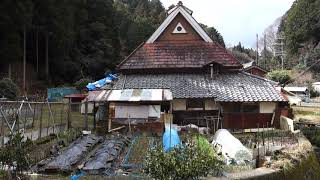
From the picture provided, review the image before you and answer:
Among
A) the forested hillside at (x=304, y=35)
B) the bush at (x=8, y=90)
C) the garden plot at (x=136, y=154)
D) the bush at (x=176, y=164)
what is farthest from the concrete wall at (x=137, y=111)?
the forested hillside at (x=304, y=35)

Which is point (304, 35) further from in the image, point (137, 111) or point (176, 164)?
point (176, 164)

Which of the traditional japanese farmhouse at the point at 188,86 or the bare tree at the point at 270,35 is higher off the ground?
the bare tree at the point at 270,35

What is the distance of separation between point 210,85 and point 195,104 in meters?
1.38

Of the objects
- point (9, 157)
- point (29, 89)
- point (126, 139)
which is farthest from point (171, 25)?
point (29, 89)

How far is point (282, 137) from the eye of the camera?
58.5ft

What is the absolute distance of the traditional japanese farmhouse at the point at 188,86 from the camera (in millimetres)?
20906

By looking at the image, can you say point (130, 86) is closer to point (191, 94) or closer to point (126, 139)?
point (191, 94)

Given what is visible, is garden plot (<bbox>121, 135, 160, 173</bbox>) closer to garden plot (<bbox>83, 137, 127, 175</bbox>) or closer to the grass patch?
garden plot (<bbox>83, 137, 127, 175</bbox>)

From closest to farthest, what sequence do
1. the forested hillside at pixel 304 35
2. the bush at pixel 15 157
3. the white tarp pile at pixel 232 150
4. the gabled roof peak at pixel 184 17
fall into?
the bush at pixel 15 157 < the white tarp pile at pixel 232 150 < the gabled roof peak at pixel 184 17 < the forested hillside at pixel 304 35

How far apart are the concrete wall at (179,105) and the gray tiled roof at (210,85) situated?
19.9 inches

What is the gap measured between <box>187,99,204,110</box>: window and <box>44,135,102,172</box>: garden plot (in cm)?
565

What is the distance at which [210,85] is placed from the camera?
22406 mm

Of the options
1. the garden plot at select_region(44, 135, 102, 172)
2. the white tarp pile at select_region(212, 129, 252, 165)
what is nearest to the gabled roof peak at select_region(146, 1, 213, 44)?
the garden plot at select_region(44, 135, 102, 172)

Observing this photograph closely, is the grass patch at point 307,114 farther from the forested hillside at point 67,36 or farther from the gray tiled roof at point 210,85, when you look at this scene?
the forested hillside at point 67,36
